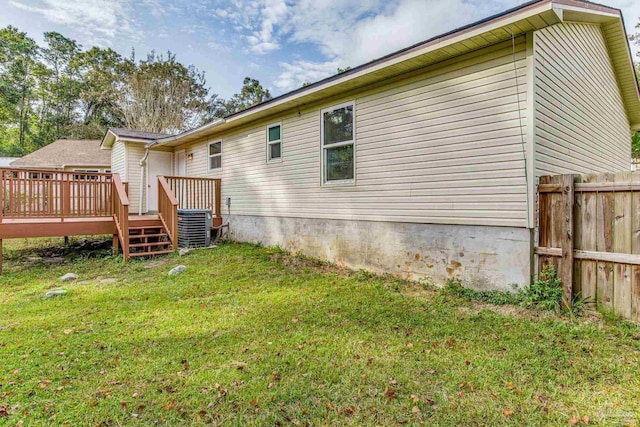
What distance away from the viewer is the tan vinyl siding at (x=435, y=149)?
4.38m

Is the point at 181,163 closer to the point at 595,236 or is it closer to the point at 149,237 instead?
the point at 149,237

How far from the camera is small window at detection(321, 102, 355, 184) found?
6.48 meters

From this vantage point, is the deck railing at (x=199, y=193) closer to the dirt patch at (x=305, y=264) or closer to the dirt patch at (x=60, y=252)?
the dirt patch at (x=60, y=252)

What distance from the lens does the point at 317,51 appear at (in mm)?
22031

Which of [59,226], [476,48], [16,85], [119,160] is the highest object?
[16,85]

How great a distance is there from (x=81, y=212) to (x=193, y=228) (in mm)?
2702

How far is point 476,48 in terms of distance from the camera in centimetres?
463

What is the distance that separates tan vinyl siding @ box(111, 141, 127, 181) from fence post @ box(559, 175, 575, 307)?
42.9 ft

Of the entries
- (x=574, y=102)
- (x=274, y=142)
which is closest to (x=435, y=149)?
(x=574, y=102)

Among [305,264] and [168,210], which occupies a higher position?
[168,210]

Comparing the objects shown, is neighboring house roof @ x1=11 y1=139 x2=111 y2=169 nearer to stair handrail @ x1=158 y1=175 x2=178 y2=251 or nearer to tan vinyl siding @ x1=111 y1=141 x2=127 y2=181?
tan vinyl siding @ x1=111 y1=141 x2=127 y2=181

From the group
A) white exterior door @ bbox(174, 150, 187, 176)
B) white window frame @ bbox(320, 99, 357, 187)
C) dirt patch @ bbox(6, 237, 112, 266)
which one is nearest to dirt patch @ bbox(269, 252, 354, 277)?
white window frame @ bbox(320, 99, 357, 187)

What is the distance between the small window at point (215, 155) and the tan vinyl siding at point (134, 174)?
3494mm

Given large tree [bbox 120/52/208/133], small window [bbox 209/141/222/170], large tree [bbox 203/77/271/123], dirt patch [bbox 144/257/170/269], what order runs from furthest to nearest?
large tree [bbox 203/77/271/123] → large tree [bbox 120/52/208/133] → small window [bbox 209/141/222/170] → dirt patch [bbox 144/257/170/269]
